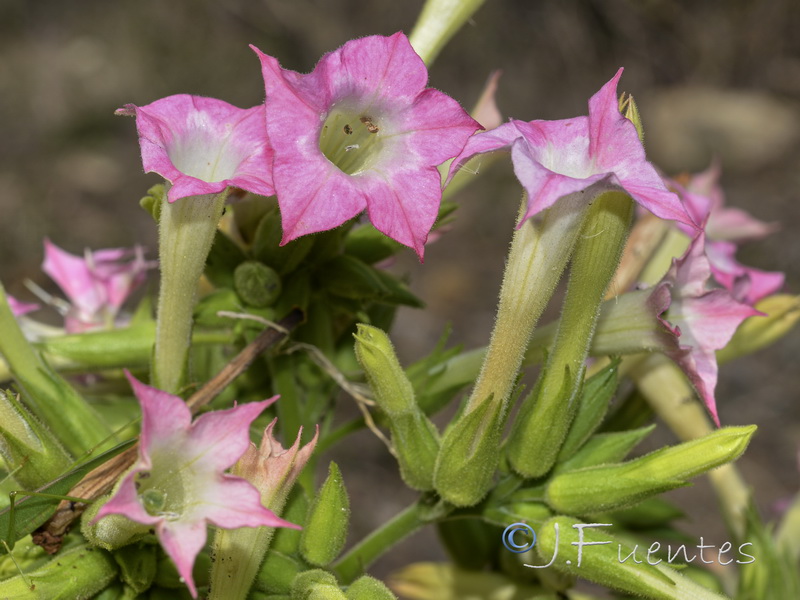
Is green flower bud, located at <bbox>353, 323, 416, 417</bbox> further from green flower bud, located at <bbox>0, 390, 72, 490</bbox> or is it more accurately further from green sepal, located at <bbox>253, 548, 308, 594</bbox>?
green flower bud, located at <bbox>0, 390, 72, 490</bbox>

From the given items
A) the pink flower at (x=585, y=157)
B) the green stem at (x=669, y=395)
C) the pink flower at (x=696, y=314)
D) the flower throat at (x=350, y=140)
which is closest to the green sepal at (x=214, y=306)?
the flower throat at (x=350, y=140)

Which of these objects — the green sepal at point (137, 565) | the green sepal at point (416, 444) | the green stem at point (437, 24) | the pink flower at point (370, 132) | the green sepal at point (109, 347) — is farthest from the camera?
the green stem at point (437, 24)

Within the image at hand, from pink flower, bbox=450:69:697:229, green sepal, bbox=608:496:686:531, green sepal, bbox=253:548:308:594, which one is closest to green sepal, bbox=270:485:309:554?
green sepal, bbox=253:548:308:594

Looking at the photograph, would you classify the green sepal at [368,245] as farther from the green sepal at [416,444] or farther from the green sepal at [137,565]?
the green sepal at [137,565]

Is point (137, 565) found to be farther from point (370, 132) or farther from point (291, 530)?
point (370, 132)

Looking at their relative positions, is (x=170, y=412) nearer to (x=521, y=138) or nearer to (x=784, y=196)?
(x=521, y=138)

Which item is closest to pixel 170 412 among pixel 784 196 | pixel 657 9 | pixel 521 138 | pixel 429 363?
pixel 521 138
